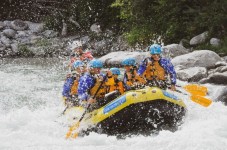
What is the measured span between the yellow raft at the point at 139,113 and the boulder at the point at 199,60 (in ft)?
18.9

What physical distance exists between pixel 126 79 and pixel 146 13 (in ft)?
32.5

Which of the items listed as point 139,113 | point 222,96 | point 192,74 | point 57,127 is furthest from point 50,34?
point 139,113

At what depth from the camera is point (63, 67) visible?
1572cm

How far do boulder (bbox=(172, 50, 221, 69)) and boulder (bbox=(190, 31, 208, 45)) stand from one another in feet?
7.57

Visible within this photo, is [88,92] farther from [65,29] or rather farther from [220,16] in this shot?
[65,29]

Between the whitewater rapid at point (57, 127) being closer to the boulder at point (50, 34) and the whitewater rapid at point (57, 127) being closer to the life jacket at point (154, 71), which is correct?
the life jacket at point (154, 71)

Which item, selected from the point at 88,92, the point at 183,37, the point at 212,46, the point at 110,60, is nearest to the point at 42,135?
the point at 88,92

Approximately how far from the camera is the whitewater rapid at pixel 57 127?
6.93 meters

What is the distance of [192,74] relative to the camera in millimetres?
12438

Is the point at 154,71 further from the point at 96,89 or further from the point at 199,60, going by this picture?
the point at 199,60

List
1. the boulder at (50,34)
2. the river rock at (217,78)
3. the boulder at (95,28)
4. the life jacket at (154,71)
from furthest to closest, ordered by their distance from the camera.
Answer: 1. the boulder at (50,34)
2. the boulder at (95,28)
3. the river rock at (217,78)
4. the life jacket at (154,71)

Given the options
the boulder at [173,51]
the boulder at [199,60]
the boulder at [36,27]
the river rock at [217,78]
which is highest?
the boulder at [36,27]

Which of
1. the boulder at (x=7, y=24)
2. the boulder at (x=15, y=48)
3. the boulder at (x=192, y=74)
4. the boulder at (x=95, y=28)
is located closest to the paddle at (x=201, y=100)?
the boulder at (x=192, y=74)

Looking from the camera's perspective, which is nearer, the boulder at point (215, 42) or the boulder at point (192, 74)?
the boulder at point (192, 74)
